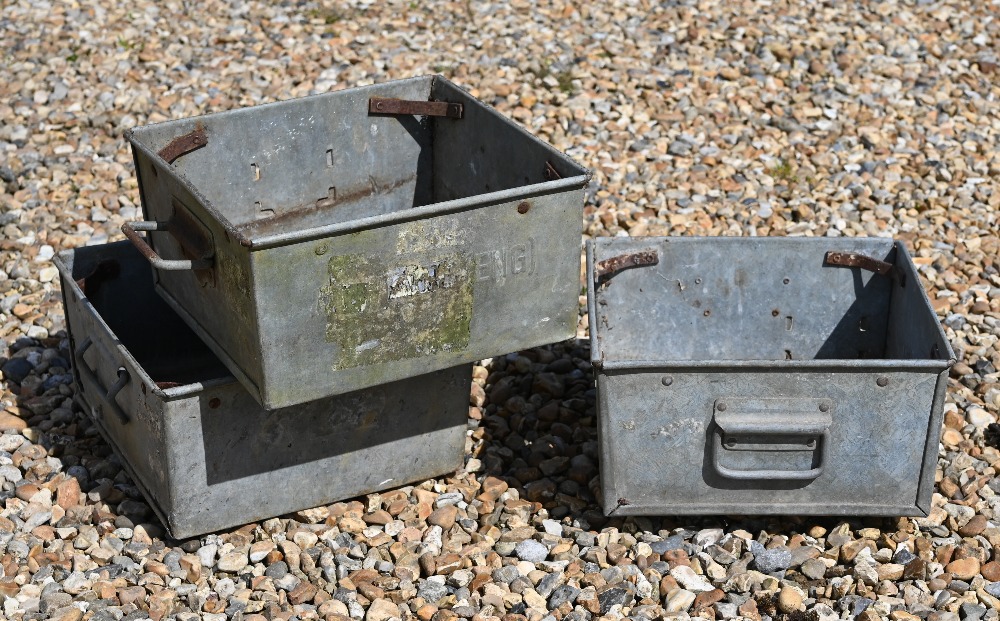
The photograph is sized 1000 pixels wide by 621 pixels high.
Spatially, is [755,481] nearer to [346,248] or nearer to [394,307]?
[394,307]

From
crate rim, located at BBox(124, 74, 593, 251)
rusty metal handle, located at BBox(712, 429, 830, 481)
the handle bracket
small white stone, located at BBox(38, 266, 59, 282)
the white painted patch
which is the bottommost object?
small white stone, located at BBox(38, 266, 59, 282)

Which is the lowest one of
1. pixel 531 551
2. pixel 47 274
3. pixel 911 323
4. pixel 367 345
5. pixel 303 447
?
pixel 531 551

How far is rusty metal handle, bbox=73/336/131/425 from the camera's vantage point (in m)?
3.49

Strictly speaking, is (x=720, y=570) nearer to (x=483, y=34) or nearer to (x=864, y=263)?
(x=864, y=263)

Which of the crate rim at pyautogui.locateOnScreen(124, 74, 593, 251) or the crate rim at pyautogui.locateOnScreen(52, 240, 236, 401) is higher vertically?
the crate rim at pyautogui.locateOnScreen(124, 74, 593, 251)

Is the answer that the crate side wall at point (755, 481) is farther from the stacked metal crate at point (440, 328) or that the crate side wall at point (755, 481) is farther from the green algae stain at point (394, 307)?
the green algae stain at point (394, 307)

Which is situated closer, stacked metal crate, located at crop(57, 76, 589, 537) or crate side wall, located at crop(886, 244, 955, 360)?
stacked metal crate, located at crop(57, 76, 589, 537)

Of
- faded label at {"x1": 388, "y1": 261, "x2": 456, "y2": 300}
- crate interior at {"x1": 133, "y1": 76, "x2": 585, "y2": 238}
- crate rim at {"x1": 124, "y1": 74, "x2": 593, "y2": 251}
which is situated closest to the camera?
crate rim at {"x1": 124, "y1": 74, "x2": 593, "y2": 251}

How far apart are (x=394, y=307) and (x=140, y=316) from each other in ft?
3.99

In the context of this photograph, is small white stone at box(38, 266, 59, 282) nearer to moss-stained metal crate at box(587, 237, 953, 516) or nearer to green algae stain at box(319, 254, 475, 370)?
green algae stain at box(319, 254, 475, 370)

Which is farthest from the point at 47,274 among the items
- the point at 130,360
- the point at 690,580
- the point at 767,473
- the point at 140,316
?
the point at 767,473

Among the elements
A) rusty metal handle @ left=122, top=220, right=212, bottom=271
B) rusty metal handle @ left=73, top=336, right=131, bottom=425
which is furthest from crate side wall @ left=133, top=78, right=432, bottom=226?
rusty metal handle @ left=73, top=336, right=131, bottom=425

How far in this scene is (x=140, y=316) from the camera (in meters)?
4.09

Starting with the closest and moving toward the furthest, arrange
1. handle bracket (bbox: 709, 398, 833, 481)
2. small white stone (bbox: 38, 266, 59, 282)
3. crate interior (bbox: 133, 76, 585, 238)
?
handle bracket (bbox: 709, 398, 833, 481), crate interior (bbox: 133, 76, 585, 238), small white stone (bbox: 38, 266, 59, 282)
